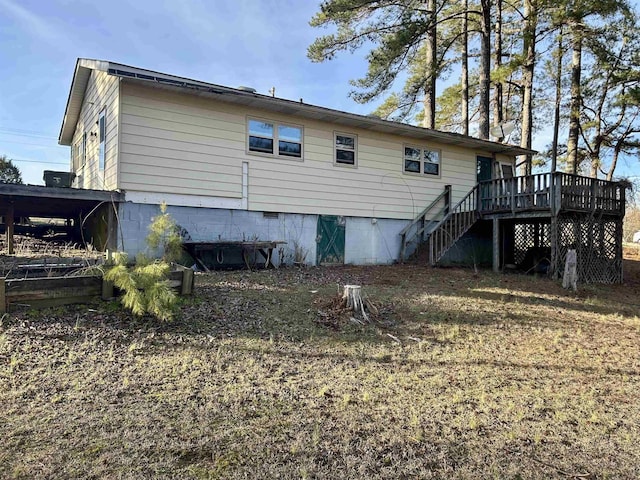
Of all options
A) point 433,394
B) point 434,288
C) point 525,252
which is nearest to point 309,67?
point 525,252

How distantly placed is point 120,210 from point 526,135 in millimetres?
16384

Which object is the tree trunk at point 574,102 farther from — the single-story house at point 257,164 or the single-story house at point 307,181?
the single-story house at point 257,164

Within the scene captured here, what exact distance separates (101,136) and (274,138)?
407cm

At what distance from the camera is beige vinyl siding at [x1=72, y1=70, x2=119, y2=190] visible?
8.43m

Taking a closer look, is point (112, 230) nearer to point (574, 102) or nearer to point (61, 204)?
point (61, 204)

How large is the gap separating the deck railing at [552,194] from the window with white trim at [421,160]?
159 cm

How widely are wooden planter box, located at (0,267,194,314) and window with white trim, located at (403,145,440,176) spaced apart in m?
9.19

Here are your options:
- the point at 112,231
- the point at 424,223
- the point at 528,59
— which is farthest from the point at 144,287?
the point at 528,59

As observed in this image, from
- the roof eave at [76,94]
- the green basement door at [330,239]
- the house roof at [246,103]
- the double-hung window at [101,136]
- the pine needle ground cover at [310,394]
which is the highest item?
the roof eave at [76,94]

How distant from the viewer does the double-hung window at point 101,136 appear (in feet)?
30.6

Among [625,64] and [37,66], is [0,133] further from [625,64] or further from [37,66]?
[625,64]

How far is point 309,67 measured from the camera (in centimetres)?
1703

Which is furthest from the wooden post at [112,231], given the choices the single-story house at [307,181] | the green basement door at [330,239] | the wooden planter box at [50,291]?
the green basement door at [330,239]

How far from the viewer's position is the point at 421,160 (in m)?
12.3
